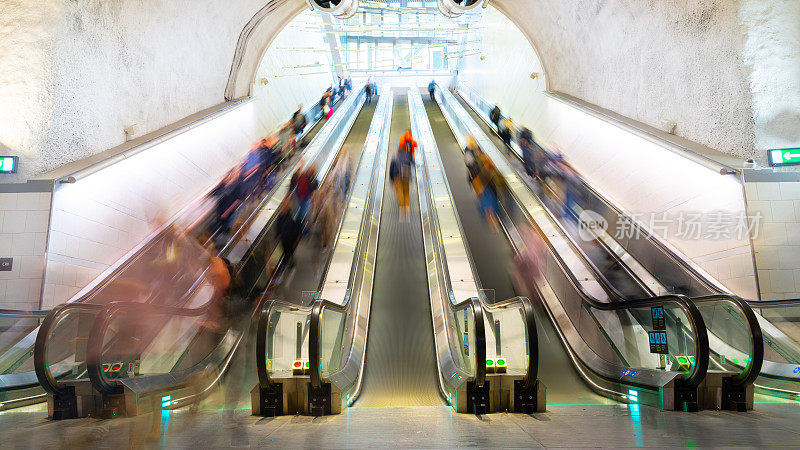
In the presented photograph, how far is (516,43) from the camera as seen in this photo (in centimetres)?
1572

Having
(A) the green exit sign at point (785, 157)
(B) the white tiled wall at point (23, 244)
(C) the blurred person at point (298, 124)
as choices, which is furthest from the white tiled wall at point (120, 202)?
(A) the green exit sign at point (785, 157)

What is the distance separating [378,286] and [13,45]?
5.34 meters

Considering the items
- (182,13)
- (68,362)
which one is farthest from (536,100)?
(68,362)

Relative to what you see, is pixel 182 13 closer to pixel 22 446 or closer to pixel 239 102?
pixel 239 102

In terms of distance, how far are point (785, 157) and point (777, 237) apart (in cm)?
100

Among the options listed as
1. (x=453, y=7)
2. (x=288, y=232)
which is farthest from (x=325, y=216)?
(x=453, y=7)

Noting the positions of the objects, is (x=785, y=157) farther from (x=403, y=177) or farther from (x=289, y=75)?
(x=289, y=75)

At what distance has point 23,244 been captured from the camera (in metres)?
6.13

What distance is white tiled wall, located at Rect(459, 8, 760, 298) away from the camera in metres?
6.58

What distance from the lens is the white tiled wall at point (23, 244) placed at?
237 inches

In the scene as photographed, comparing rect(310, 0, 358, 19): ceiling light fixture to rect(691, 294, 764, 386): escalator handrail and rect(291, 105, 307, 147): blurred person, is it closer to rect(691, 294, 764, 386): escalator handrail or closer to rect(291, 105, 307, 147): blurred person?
rect(291, 105, 307, 147): blurred person

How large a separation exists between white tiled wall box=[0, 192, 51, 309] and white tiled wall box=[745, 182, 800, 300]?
7955 mm

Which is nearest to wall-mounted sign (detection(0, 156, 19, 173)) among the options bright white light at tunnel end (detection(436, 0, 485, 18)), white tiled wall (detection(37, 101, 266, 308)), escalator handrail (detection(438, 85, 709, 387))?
white tiled wall (detection(37, 101, 266, 308))

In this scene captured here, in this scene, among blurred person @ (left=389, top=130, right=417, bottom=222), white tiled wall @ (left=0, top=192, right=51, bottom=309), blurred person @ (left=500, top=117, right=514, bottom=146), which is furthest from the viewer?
blurred person @ (left=500, top=117, right=514, bottom=146)
